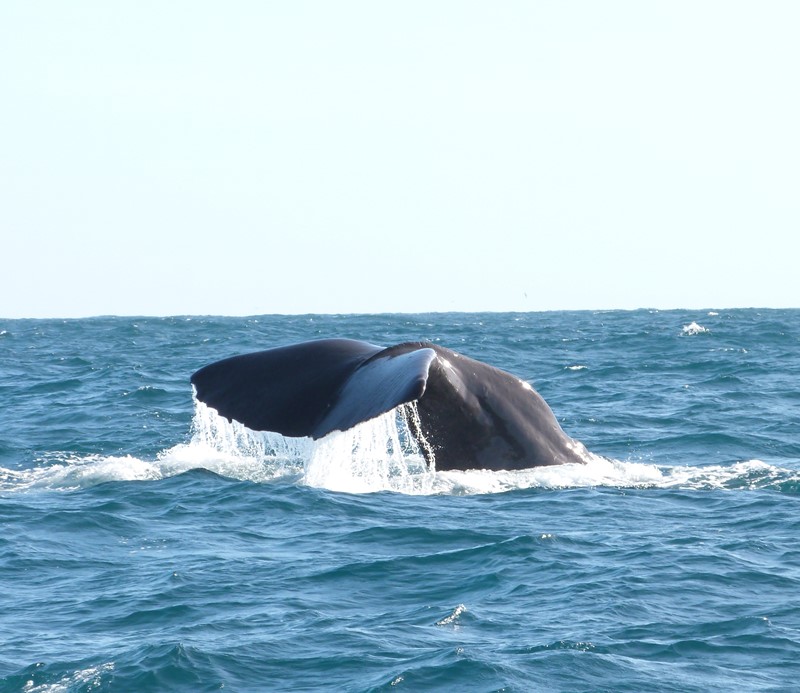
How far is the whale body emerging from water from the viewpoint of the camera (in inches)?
299

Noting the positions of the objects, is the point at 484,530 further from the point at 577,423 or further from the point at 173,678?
the point at 577,423

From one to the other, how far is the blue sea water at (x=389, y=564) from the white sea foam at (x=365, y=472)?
4 centimetres

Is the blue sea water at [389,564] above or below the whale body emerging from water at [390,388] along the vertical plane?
below

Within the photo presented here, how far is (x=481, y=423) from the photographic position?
841 centimetres

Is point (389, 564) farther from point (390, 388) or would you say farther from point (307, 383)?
point (390, 388)

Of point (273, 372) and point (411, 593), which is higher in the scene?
point (273, 372)

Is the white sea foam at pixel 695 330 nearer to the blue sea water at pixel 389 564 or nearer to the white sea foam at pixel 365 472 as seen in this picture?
the blue sea water at pixel 389 564

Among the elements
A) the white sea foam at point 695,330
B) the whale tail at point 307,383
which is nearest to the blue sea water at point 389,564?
the whale tail at point 307,383

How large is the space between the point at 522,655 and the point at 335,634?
1.01 m

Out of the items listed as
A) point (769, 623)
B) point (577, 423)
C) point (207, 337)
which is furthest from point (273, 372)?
point (207, 337)

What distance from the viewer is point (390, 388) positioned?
7.10 metres

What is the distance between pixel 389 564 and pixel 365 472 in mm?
2954

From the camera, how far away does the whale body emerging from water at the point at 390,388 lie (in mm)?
7594

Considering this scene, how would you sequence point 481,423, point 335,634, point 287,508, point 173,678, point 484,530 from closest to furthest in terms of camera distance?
1. point 173,678
2. point 335,634
3. point 481,423
4. point 484,530
5. point 287,508
